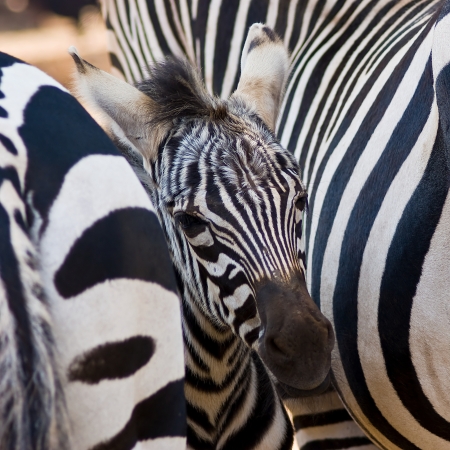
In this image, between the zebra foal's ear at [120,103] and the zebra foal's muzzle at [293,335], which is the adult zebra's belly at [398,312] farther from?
the zebra foal's ear at [120,103]

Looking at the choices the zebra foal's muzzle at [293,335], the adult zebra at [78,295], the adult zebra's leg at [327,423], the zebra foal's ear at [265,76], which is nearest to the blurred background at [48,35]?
the zebra foal's ear at [265,76]

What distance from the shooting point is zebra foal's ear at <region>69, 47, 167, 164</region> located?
2.31 meters

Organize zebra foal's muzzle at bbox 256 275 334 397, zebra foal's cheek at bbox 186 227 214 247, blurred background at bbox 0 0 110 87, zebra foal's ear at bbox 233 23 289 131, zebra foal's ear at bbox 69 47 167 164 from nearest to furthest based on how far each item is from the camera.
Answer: zebra foal's muzzle at bbox 256 275 334 397
zebra foal's cheek at bbox 186 227 214 247
zebra foal's ear at bbox 69 47 167 164
zebra foal's ear at bbox 233 23 289 131
blurred background at bbox 0 0 110 87

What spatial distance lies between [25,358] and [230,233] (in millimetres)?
866

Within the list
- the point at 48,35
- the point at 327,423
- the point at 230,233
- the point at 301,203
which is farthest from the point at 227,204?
the point at 48,35

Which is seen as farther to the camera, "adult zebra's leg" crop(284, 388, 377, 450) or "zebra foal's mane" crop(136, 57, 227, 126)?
"adult zebra's leg" crop(284, 388, 377, 450)

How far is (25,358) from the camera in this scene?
4.35 ft

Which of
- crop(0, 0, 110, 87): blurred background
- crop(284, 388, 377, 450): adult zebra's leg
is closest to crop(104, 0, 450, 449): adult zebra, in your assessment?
crop(284, 388, 377, 450): adult zebra's leg

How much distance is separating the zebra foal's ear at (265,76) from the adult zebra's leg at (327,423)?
114cm

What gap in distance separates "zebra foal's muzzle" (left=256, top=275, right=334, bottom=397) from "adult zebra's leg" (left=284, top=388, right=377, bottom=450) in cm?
83

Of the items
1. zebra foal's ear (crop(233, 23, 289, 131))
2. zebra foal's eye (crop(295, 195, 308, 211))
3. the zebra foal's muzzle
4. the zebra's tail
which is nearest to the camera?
the zebra's tail

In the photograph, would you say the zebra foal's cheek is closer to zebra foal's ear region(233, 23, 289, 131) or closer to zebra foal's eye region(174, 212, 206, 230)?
zebra foal's eye region(174, 212, 206, 230)

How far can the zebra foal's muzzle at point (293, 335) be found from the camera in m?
1.90

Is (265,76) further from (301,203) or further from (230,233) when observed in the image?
(230,233)
